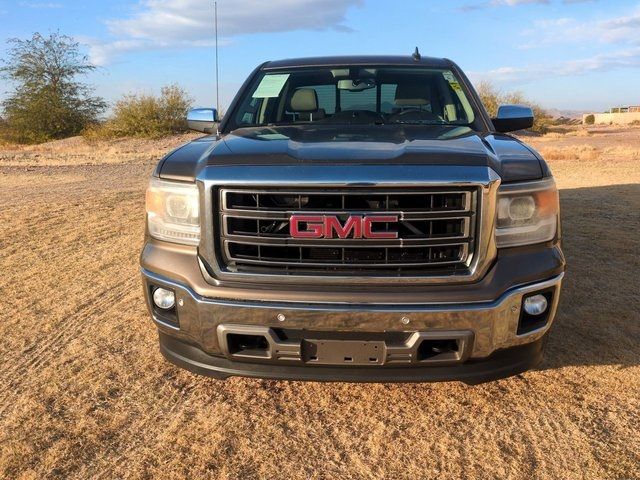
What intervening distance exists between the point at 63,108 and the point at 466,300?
36.4 meters

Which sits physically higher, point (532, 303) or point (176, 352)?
point (532, 303)

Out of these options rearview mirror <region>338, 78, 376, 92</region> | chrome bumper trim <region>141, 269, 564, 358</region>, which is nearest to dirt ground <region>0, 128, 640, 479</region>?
chrome bumper trim <region>141, 269, 564, 358</region>

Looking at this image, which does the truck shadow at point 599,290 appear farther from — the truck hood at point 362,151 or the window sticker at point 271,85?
the window sticker at point 271,85

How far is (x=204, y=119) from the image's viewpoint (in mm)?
4391

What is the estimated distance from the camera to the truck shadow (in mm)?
3549

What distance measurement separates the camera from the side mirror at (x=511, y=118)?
13.5 feet

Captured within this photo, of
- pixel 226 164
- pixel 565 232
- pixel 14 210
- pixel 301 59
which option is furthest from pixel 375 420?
pixel 14 210

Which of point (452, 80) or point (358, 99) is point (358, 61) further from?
point (452, 80)

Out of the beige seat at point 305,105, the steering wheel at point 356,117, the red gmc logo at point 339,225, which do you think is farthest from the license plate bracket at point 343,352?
the beige seat at point 305,105

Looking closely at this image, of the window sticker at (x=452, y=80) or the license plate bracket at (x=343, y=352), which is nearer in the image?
the license plate bracket at (x=343, y=352)

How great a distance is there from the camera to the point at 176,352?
2857 millimetres

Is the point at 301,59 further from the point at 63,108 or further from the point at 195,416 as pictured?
the point at 63,108

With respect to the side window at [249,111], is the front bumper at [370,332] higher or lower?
lower

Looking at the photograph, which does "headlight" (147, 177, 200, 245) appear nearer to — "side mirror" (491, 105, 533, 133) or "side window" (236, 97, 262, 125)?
"side window" (236, 97, 262, 125)
